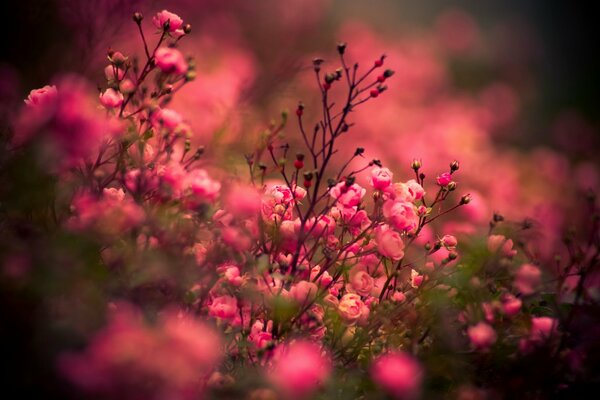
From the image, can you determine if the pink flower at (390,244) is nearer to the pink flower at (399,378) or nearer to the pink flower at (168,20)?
the pink flower at (399,378)

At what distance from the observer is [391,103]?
3967 millimetres

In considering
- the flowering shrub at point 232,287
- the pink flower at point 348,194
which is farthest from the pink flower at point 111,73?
the pink flower at point 348,194

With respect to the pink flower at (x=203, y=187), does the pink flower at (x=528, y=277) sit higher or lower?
lower

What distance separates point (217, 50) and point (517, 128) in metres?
2.78

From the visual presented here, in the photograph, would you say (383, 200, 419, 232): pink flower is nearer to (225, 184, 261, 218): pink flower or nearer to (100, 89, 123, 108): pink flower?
(225, 184, 261, 218): pink flower

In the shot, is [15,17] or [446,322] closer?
[446,322]

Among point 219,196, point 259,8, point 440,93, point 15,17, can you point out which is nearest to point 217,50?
point 259,8

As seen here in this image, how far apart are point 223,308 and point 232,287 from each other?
0.08 meters

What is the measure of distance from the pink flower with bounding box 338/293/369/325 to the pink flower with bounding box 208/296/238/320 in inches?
9.5

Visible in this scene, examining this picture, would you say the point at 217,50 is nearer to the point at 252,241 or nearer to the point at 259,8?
the point at 259,8

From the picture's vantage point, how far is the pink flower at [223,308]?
107 cm

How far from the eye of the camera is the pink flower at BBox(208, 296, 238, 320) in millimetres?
1065

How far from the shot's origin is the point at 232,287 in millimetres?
1139

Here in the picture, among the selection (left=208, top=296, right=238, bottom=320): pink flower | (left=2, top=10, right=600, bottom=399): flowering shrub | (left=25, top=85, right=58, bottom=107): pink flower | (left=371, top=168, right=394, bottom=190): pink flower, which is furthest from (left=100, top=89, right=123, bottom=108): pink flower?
(left=371, top=168, right=394, bottom=190): pink flower
